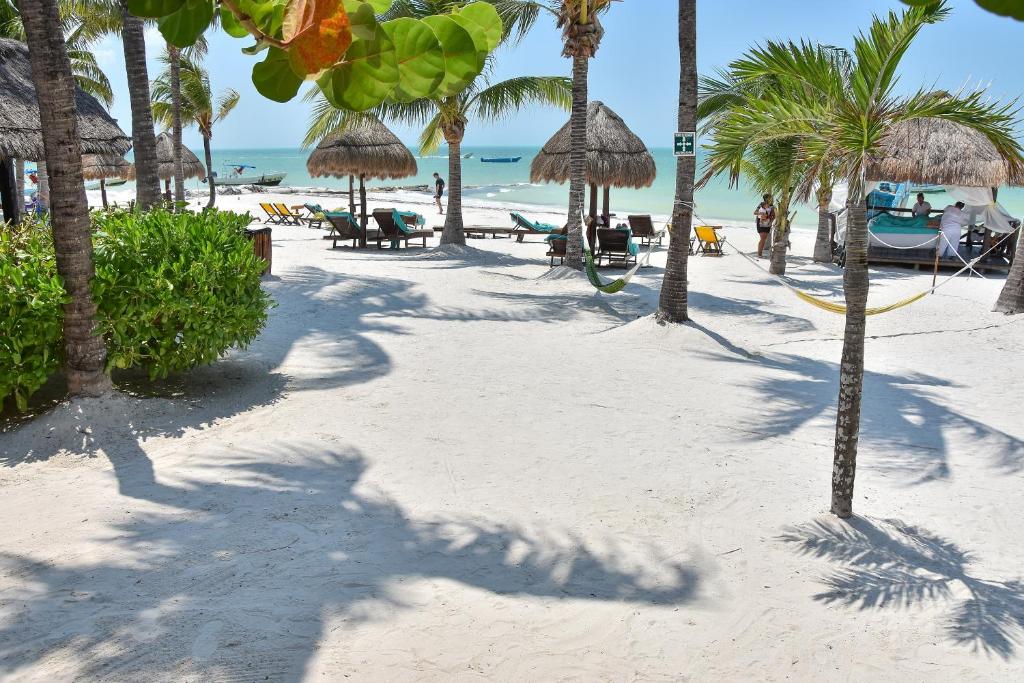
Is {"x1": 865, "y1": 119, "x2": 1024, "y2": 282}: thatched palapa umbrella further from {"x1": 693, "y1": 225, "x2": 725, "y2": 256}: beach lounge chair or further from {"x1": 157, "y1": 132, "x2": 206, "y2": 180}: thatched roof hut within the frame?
{"x1": 157, "y1": 132, "x2": 206, "y2": 180}: thatched roof hut

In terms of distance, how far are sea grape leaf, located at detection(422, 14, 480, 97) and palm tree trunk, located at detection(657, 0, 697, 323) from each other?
27.3 feet

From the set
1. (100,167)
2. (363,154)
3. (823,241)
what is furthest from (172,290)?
(100,167)

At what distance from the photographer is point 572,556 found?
4285 mm

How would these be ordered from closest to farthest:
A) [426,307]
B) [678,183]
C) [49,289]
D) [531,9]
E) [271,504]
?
[271,504] < [49,289] < [678,183] < [426,307] < [531,9]

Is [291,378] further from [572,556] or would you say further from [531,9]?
[531,9]

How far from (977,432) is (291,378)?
221 inches

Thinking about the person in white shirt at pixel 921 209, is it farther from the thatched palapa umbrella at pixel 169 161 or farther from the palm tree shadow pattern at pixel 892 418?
the thatched palapa umbrella at pixel 169 161

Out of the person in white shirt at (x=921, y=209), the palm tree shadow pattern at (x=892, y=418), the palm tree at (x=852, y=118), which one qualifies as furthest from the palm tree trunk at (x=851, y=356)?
the person in white shirt at (x=921, y=209)

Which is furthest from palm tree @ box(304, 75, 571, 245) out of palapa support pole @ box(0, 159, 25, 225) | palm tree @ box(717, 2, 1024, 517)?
palm tree @ box(717, 2, 1024, 517)

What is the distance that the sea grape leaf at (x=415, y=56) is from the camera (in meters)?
0.95

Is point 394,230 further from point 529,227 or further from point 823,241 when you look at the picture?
point 823,241

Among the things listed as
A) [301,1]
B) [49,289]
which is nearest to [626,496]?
[49,289]

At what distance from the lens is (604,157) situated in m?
17.2

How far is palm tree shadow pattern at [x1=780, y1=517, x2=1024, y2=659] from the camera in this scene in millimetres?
3766
